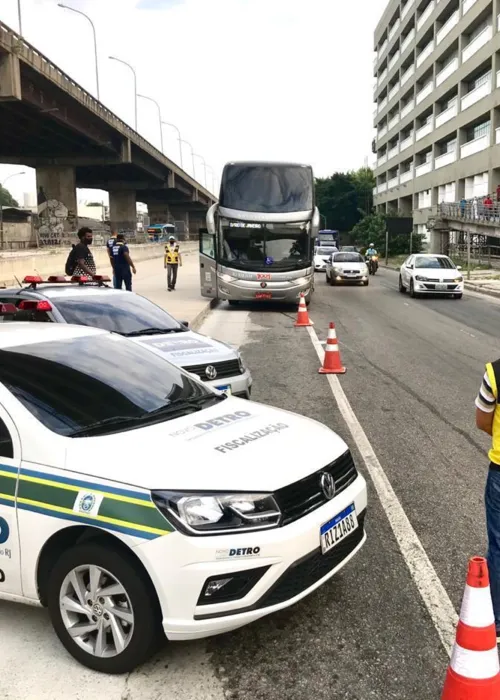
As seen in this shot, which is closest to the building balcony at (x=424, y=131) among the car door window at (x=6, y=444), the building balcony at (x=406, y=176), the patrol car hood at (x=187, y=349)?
the building balcony at (x=406, y=176)

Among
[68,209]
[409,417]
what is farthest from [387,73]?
[409,417]

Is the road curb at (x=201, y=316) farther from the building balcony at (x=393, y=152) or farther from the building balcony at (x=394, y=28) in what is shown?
the building balcony at (x=394, y=28)

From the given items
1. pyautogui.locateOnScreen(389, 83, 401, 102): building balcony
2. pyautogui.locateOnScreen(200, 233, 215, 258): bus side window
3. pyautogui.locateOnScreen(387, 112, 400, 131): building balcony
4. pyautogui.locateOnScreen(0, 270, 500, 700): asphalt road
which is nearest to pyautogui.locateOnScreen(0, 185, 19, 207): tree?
pyautogui.locateOnScreen(387, 112, 400, 131): building balcony

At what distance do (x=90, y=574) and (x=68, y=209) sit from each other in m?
55.9

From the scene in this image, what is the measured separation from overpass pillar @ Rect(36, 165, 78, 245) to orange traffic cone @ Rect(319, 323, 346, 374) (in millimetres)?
47610

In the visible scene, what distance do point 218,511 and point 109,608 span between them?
2.22 feet

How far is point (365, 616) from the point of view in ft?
11.5

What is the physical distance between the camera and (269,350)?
12.5 m

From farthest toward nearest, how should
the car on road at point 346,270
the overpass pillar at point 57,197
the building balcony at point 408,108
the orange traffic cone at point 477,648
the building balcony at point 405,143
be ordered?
1. the building balcony at point 405,143
2. the building balcony at point 408,108
3. the overpass pillar at point 57,197
4. the car on road at point 346,270
5. the orange traffic cone at point 477,648

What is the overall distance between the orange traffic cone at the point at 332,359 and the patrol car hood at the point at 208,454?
6212 millimetres

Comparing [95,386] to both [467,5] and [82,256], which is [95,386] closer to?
[82,256]

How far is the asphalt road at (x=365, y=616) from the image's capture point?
299 centimetres

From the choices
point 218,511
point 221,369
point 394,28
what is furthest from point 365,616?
point 394,28

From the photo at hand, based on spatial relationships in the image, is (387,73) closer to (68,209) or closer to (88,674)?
(68,209)
